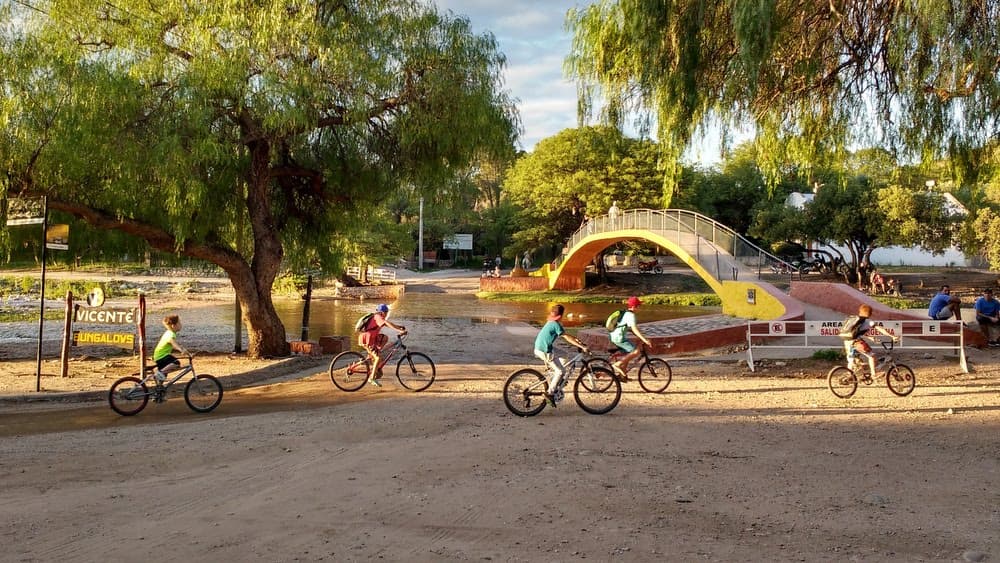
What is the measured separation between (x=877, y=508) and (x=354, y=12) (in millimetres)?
12819

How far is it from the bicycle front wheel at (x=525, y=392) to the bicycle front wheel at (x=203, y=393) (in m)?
4.13

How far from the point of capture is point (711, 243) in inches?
1077

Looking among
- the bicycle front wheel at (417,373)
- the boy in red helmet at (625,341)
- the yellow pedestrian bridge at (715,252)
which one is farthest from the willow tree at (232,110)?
the yellow pedestrian bridge at (715,252)

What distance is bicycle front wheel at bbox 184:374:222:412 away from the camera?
34.9 ft

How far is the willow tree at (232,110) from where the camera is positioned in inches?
505

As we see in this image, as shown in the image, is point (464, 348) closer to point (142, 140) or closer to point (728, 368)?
point (728, 368)

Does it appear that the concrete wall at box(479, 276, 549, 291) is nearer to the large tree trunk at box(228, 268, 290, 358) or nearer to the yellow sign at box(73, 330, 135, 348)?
the large tree trunk at box(228, 268, 290, 358)

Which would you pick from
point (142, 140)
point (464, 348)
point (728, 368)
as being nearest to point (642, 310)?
point (464, 348)

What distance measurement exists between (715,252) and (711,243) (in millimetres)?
617

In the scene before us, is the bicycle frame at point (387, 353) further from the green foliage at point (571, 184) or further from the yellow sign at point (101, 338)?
the green foliage at point (571, 184)

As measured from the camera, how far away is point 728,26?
12.9 meters

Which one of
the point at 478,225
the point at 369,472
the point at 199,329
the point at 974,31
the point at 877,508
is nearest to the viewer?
the point at 877,508

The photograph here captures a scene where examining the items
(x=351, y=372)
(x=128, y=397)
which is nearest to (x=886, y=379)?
(x=351, y=372)

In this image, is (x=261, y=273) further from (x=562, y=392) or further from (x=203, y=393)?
(x=562, y=392)
